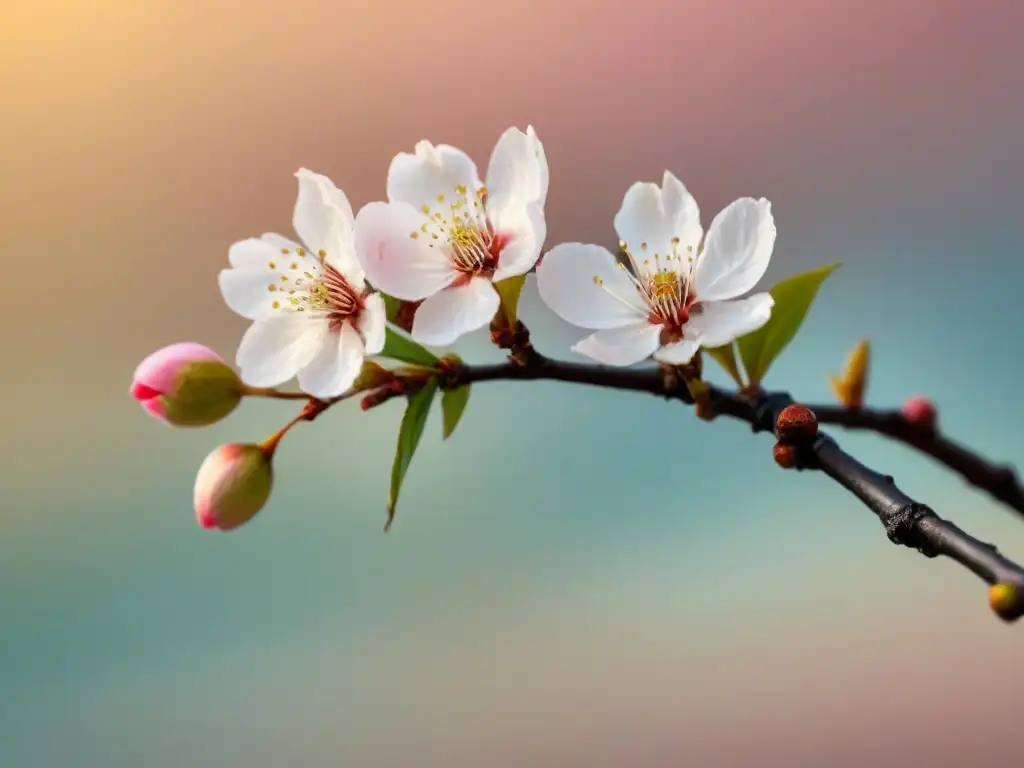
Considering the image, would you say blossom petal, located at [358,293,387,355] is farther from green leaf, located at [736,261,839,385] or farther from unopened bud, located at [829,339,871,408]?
unopened bud, located at [829,339,871,408]

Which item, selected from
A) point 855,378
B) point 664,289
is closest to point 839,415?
point 855,378

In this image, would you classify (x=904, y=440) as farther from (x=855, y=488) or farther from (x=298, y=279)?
(x=298, y=279)

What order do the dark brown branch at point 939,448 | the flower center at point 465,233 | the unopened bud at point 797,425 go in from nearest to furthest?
the unopened bud at point 797,425, the flower center at point 465,233, the dark brown branch at point 939,448

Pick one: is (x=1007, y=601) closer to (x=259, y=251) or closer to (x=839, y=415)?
(x=839, y=415)

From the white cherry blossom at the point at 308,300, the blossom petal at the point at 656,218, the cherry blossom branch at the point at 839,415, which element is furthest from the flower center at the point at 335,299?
the blossom petal at the point at 656,218

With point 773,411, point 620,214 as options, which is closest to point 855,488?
point 773,411

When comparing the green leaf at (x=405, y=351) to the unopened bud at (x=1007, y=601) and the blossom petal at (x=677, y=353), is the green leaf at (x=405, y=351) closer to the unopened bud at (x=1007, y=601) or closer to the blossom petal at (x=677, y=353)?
the blossom petal at (x=677, y=353)
